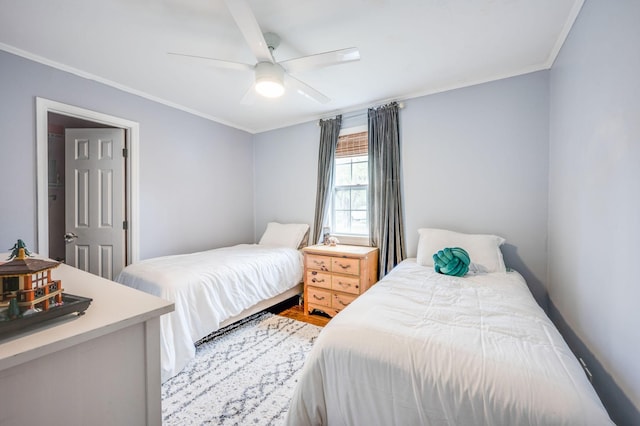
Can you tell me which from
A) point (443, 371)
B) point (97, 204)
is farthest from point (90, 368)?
point (97, 204)

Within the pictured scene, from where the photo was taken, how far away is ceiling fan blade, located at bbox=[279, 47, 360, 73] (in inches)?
64.4

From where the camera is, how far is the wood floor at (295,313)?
2820mm

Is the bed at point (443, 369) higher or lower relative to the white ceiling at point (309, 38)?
lower

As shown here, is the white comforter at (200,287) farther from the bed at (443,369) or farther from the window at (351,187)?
the bed at (443,369)

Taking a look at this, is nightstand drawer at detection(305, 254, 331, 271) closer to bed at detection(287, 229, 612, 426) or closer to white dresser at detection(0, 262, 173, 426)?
bed at detection(287, 229, 612, 426)

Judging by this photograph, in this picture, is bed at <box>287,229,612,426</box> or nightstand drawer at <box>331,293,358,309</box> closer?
bed at <box>287,229,612,426</box>

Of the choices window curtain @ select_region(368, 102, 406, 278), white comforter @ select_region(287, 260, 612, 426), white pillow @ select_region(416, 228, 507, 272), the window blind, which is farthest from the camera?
the window blind

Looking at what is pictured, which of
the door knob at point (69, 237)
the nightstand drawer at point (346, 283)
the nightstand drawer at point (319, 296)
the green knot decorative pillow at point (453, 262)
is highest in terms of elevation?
the door knob at point (69, 237)

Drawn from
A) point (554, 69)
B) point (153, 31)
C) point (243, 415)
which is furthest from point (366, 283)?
point (153, 31)

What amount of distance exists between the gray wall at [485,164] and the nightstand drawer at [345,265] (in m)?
0.72

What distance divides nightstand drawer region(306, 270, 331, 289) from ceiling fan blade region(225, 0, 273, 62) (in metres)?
2.14

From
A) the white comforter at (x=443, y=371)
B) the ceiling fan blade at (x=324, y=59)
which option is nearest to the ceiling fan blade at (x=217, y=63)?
the ceiling fan blade at (x=324, y=59)

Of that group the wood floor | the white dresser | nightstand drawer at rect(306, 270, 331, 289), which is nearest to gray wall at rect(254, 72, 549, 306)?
nightstand drawer at rect(306, 270, 331, 289)

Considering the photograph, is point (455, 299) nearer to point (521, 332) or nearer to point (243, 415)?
point (521, 332)
